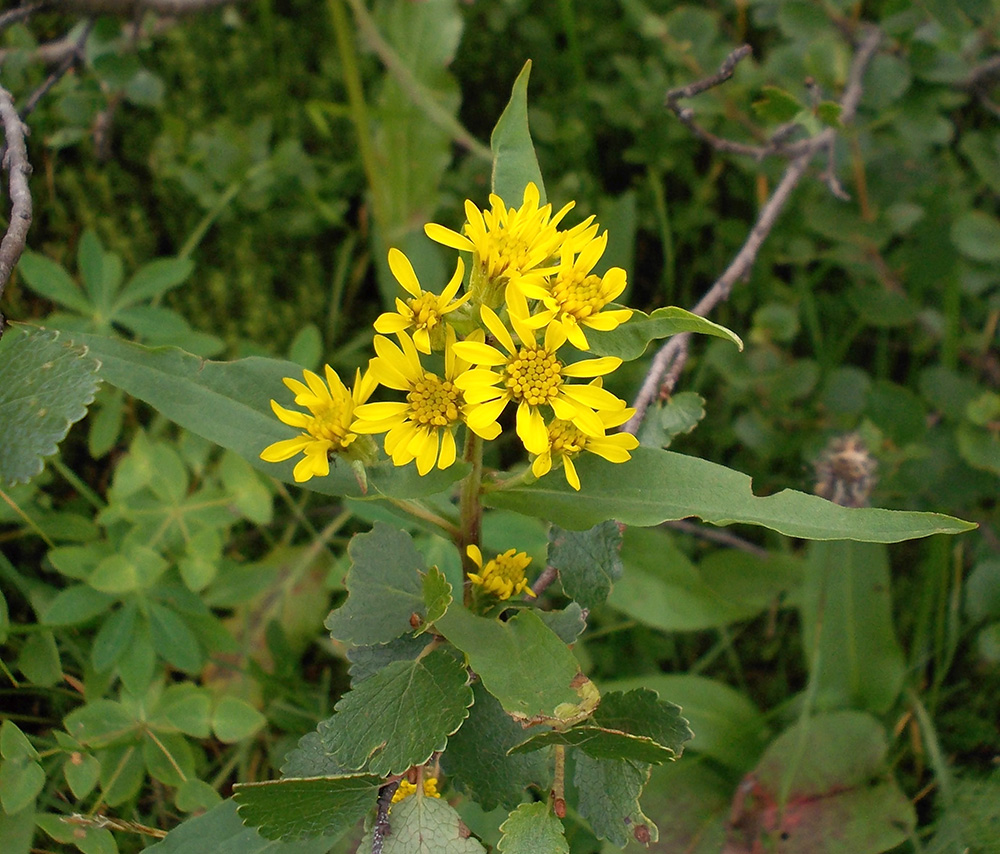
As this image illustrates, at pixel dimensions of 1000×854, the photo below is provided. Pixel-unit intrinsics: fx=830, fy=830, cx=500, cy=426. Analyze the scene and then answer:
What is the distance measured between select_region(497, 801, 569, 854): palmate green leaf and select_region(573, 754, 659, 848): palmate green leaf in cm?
6

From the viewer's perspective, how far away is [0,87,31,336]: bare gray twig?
1.14 meters

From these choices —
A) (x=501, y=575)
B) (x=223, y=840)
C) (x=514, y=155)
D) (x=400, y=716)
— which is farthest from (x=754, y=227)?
(x=223, y=840)

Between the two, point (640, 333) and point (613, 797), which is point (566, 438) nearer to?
point (640, 333)

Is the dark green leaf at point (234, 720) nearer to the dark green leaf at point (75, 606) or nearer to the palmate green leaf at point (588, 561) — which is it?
the dark green leaf at point (75, 606)

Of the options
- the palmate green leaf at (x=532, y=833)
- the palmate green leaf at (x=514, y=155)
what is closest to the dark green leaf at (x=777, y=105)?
the palmate green leaf at (x=514, y=155)

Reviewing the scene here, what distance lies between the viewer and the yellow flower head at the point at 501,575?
1184 mm

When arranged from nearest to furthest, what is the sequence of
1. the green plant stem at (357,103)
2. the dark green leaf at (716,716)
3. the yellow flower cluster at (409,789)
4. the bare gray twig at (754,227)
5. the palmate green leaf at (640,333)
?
the palmate green leaf at (640,333) → the yellow flower cluster at (409,789) → the bare gray twig at (754,227) → the dark green leaf at (716,716) → the green plant stem at (357,103)

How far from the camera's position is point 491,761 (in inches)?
45.1

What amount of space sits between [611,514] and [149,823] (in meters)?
1.13

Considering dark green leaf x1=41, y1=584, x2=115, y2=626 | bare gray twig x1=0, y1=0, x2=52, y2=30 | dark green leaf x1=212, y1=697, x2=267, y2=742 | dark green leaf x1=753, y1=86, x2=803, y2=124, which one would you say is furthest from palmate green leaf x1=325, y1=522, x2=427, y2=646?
bare gray twig x1=0, y1=0, x2=52, y2=30

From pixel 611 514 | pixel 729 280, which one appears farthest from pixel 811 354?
pixel 611 514

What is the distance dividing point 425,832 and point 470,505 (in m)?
0.44

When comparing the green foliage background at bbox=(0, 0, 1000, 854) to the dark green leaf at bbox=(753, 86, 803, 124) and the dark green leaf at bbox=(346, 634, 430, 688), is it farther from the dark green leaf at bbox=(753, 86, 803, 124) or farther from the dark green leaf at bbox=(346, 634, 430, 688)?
the dark green leaf at bbox=(346, 634, 430, 688)

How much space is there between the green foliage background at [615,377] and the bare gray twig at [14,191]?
1.82ft
